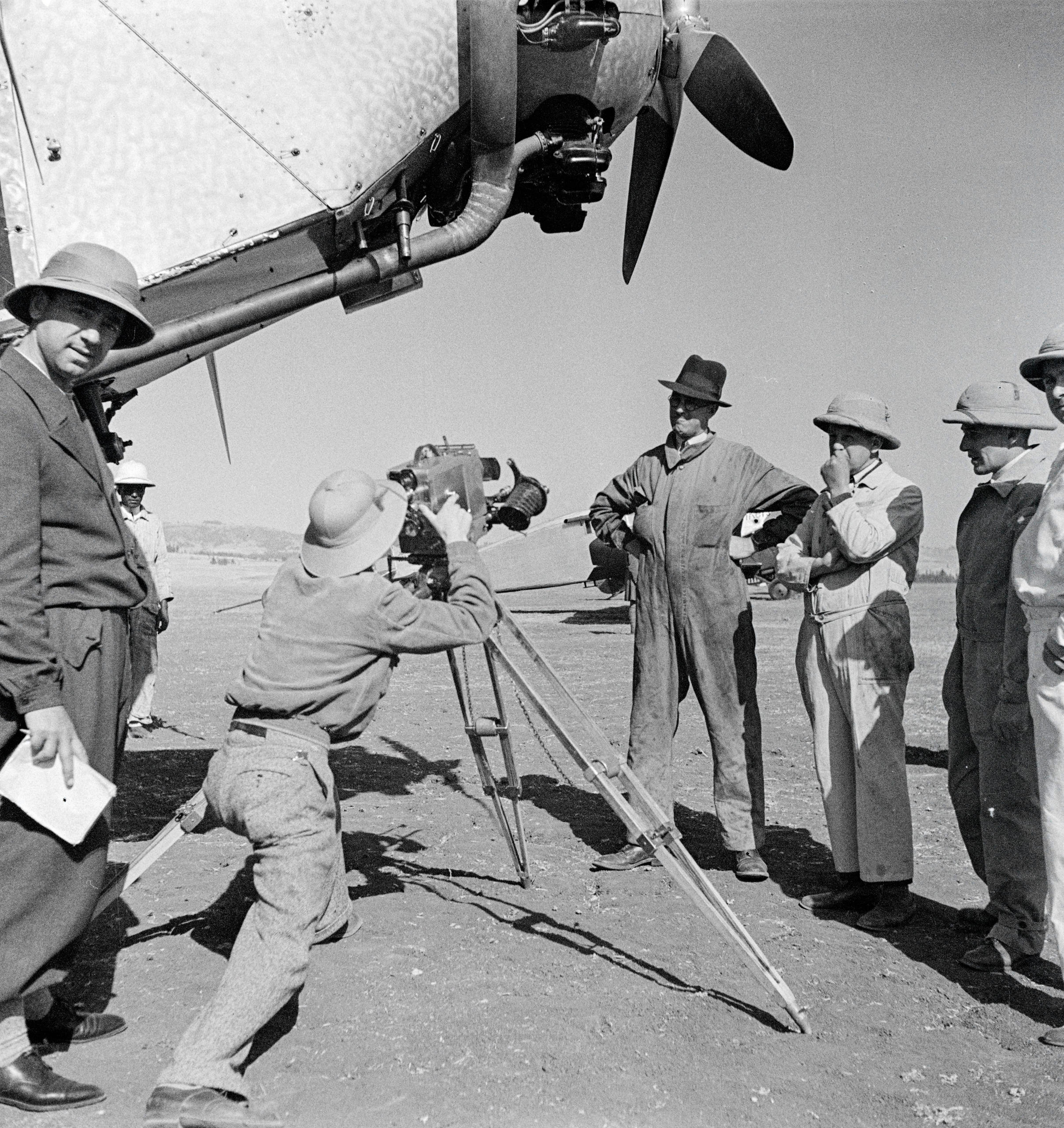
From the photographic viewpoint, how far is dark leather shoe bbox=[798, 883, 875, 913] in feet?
15.4

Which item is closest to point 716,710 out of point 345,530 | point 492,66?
point 345,530

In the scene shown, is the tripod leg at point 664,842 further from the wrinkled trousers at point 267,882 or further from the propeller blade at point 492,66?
the propeller blade at point 492,66

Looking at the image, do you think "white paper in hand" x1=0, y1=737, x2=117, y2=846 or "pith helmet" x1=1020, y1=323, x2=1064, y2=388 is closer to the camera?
"white paper in hand" x1=0, y1=737, x2=117, y2=846

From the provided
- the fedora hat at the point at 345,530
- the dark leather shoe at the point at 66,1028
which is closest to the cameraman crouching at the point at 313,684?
the fedora hat at the point at 345,530

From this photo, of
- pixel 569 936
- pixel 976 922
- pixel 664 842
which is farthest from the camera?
pixel 976 922

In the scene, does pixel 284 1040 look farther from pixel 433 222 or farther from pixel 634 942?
pixel 433 222

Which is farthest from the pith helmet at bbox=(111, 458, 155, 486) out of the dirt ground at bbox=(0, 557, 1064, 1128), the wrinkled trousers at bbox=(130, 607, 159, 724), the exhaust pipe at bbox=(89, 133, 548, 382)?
the exhaust pipe at bbox=(89, 133, 548, 382)

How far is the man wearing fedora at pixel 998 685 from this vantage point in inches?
158

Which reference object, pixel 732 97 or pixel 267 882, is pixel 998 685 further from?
pixel 732 97

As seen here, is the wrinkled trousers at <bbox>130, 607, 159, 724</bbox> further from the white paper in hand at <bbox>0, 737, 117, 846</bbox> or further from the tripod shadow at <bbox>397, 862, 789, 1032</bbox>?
the tripod shadow at <bbox>397, 862, 789, 1032</bbox>

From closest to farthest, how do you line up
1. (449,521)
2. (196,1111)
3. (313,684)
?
(196,1111), (313,684), (449,521)

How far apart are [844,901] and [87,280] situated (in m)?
3.68

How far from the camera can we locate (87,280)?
120 inches

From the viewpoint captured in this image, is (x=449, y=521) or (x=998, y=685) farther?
(x=998, y=685)
